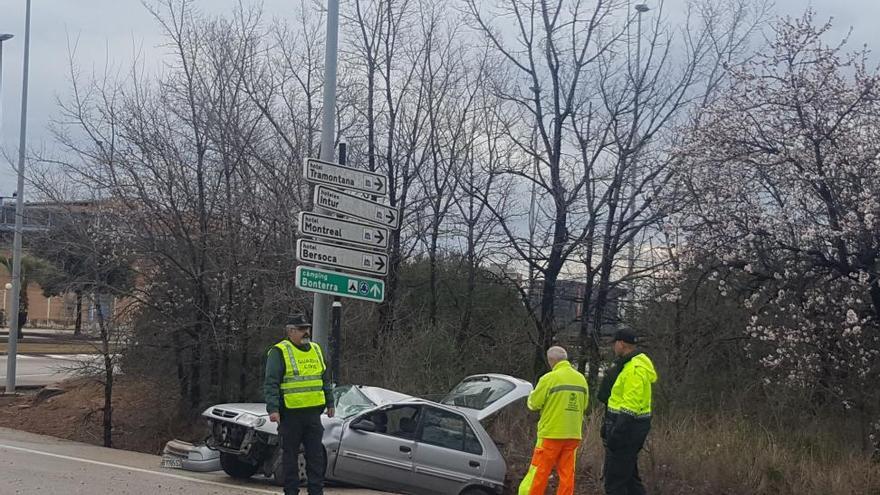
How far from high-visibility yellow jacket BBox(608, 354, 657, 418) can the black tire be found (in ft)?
15.1

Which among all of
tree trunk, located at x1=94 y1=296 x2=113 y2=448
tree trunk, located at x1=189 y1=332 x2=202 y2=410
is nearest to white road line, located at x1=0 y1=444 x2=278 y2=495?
tree trunk, located at x1=94 y1=296 x2=113 y2=448

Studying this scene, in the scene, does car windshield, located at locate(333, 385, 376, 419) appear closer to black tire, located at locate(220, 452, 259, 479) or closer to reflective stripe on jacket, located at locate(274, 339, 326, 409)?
black tire, located at locate(220, 452, 259, 479)

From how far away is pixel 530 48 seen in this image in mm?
17078

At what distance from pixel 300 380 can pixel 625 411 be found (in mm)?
2832

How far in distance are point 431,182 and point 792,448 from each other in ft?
28.1

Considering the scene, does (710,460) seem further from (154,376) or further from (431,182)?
(154,376)

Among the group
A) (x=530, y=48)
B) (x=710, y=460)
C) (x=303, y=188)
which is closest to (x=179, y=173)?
(x=303, y=188)

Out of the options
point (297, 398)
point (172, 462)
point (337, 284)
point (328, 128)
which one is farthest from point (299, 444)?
point (328, 128)

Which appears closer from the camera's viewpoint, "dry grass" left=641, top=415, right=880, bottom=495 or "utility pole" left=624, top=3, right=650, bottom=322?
"dry grass" left=641, top=415, right=880, bottom=495

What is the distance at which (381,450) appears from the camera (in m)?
11.0

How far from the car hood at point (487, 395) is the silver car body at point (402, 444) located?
0.23 metres

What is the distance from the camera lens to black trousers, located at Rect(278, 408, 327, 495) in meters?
8.36

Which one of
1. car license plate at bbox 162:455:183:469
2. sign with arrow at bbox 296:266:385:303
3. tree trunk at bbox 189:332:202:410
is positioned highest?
sign with arrow at bbox 296:266:385:303

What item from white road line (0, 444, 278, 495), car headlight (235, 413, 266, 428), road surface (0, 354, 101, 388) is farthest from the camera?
road surface (0, 354, 101, 388)
